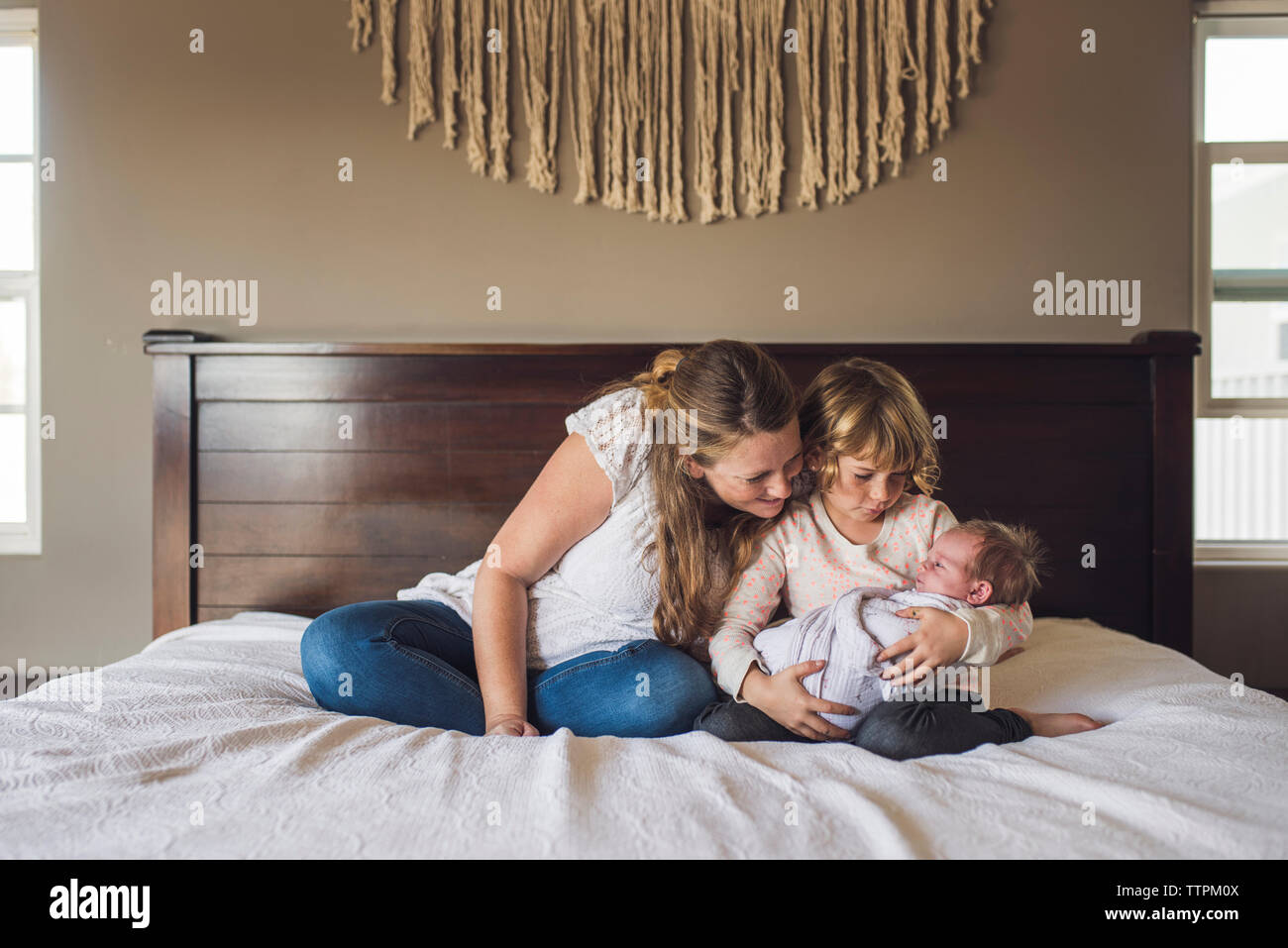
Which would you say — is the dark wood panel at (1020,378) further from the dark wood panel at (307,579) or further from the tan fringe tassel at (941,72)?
the dark wood panel at (307,579)

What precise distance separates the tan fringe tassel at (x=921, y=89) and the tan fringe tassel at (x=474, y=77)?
3.61 ft

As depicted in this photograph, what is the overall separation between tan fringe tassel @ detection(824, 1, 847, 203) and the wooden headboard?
0.49m

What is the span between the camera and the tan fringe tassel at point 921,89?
78.1 inches

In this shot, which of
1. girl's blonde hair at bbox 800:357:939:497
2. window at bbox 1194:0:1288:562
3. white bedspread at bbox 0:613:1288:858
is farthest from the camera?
window at bbox 1194:0:1288:562

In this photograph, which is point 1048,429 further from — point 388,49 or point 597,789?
point 388,49

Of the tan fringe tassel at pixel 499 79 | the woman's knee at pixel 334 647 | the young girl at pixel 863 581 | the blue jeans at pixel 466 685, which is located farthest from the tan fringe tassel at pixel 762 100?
the woman's knee at pixel 334 647

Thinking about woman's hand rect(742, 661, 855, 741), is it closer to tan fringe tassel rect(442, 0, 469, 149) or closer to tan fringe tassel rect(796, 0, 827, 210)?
tan fringe tassel rect(796, 0, 827, 210)

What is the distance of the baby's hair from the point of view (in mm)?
1206

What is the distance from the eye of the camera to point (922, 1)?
1.99 meters

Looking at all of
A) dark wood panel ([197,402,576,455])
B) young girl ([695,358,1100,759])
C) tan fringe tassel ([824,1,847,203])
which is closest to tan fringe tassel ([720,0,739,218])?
tan fringe tassel ([824,1,847,203])

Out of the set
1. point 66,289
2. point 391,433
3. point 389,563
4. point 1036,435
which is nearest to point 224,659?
point 389,563

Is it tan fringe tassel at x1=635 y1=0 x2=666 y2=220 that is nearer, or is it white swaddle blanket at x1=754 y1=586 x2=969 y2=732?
white swaddle blanket at x1=754 y1=586 x2=969 y2=732

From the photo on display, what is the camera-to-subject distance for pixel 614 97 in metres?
1.99

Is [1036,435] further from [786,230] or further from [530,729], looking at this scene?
[530,729]
